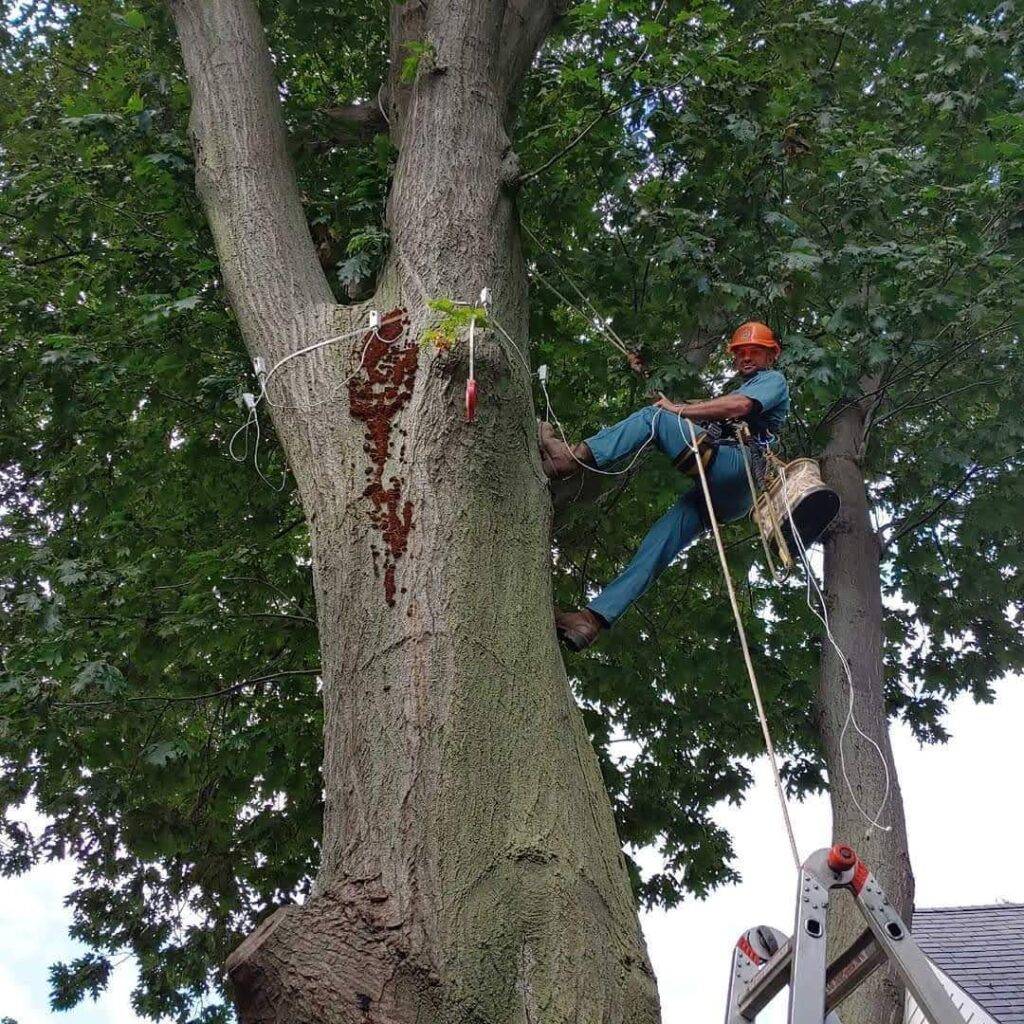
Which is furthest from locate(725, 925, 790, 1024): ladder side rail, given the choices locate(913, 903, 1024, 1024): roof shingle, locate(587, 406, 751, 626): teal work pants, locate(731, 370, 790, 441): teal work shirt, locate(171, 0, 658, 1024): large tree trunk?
locate(913, 903, 1024, 1024): roof shingle

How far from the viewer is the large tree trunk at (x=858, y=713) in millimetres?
4852

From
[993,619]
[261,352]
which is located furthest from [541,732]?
[993,619]

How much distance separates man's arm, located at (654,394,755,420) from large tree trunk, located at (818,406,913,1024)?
5.75 feet

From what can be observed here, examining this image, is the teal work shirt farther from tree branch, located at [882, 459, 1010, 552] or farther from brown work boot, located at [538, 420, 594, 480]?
tree branch, located at [882, 459, 1010, 552]

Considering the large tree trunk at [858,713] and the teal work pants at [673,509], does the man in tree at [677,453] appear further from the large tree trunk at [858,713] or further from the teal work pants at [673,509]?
the large tree trunk at [858,713]

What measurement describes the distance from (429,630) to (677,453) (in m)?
2.10

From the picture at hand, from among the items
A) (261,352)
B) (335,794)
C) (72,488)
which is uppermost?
(72,488)

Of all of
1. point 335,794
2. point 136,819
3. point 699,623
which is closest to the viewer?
point 335,794

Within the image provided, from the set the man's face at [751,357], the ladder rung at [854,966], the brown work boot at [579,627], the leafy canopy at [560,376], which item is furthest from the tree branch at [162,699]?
the ladder rung at [854,966]

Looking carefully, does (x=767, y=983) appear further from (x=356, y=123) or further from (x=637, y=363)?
(x=356, y=123)

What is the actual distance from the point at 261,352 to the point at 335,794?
68.9 inches

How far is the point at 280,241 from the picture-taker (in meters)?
4.15

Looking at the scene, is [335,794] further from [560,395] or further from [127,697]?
[560,395]

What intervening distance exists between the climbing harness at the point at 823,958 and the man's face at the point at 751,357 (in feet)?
9.02
